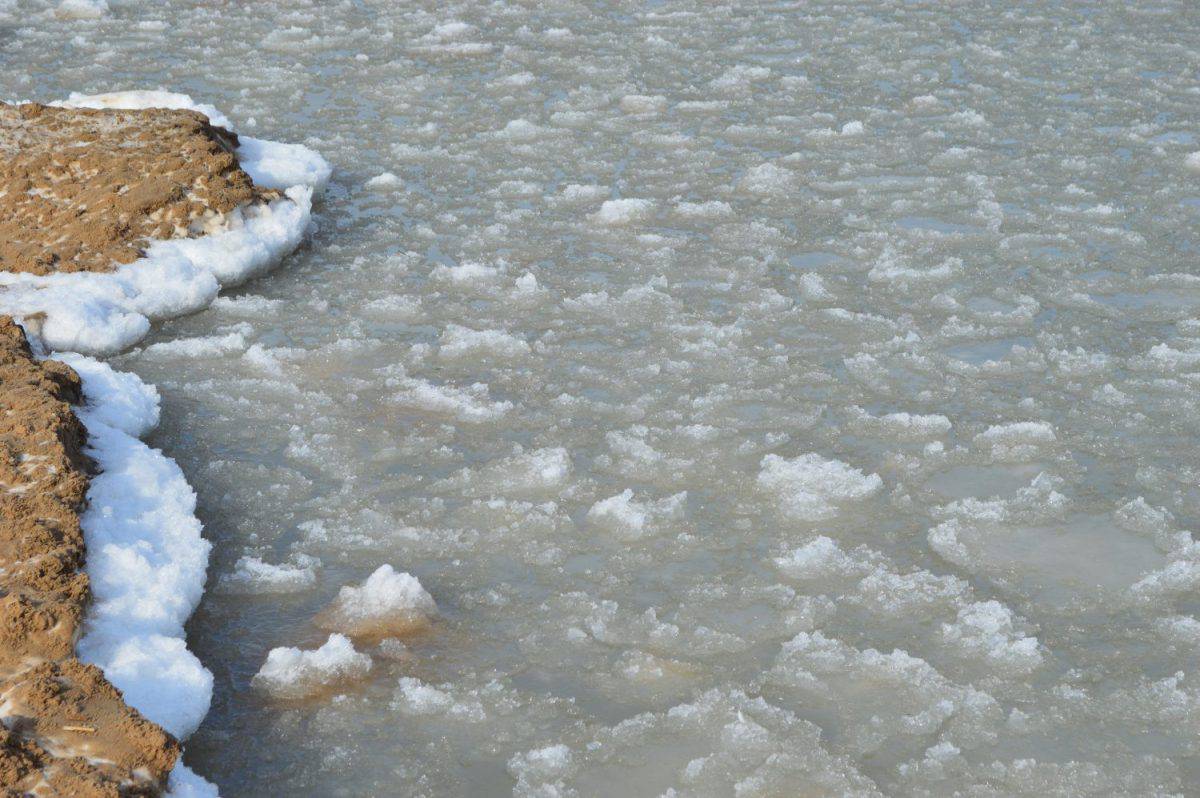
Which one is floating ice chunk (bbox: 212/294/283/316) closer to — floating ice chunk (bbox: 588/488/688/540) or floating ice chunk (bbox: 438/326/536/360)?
floating ice chunk (bbox: 438/326/536/360)

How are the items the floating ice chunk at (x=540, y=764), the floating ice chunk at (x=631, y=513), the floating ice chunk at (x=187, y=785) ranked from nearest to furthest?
1. the floating ice chunk at (x=187, y=785)
2. the floating ice chunk at (x=540, y=764)
3. the floating ice chunk at (x=631, y=513)

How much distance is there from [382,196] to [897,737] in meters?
5.34

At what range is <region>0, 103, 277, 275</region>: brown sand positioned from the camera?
6598 mm

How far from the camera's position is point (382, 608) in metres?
4.29

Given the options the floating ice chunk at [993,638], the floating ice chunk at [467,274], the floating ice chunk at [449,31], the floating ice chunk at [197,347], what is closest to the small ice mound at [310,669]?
the floating ice chunk at [993,638]

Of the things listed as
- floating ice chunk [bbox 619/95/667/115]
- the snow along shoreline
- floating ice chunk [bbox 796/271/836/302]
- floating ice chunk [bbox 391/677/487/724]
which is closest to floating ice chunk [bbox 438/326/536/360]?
the snow along shoreline

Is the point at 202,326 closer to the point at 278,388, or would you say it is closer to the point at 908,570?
the point at 278,388

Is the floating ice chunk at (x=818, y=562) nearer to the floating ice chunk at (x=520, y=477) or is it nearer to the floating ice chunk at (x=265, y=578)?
the floating ice chunk at (x=520, y=477)

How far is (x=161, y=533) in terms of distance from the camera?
179 inches

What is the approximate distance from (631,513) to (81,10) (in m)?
9.79

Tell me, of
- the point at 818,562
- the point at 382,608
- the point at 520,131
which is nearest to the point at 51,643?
the point at 382,608

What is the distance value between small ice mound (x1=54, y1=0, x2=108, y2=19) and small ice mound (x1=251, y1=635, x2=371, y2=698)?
9.90 meters

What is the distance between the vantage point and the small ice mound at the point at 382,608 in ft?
14.0

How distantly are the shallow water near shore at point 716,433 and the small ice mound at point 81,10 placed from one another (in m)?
2.21
